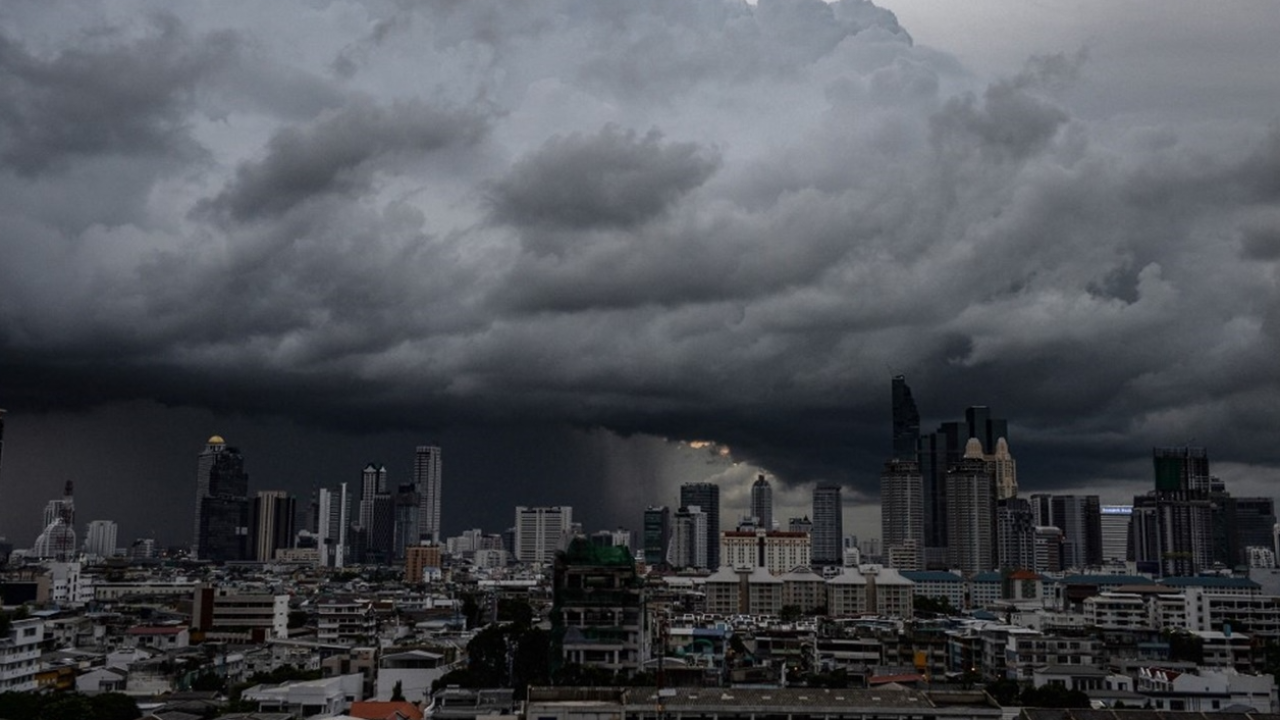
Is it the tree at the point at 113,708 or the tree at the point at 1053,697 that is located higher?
the tree at the point at 1053,697

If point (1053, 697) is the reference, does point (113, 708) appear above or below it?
below

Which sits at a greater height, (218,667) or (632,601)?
(632,601)

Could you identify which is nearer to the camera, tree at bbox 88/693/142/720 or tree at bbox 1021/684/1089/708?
tree at bbox 88/693/142/720

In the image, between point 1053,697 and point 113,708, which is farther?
point 1053,697

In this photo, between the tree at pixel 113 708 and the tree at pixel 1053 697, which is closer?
the tree at pixel 113 708

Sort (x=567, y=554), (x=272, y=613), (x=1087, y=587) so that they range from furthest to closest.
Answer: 1. (x=1087, y=587)
2. (x=272, y=613)
3. (x=567, y=554)

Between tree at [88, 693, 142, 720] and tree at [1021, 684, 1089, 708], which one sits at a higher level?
tree at [1021, 684, 1089, 708]

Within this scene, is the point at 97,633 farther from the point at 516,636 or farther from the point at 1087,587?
the point at 1087,587

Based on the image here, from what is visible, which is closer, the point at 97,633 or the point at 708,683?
the point at 708,683

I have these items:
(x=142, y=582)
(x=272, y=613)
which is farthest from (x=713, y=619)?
(x=142, y=582)

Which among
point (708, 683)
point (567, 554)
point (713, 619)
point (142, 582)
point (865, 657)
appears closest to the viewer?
point (708, 683)
